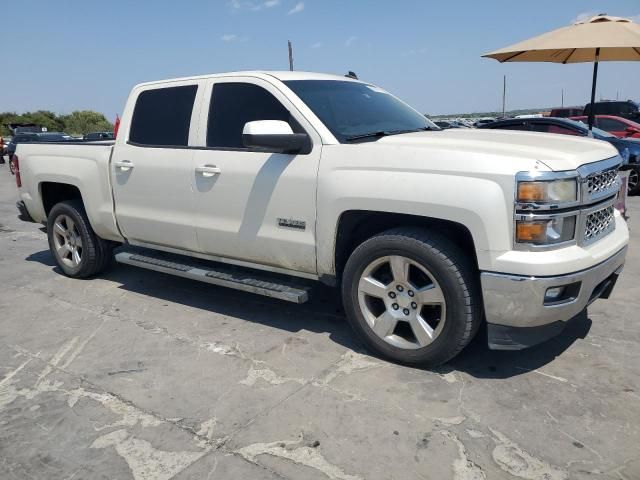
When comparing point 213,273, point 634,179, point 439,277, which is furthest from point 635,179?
point 213,273

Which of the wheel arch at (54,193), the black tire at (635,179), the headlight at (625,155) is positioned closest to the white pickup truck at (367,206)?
the wheel arch at (54,193)

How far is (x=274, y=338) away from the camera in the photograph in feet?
13.0

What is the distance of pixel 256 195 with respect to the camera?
12.6 ft

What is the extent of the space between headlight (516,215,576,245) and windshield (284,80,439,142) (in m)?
1.32

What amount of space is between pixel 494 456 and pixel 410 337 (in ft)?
3.55

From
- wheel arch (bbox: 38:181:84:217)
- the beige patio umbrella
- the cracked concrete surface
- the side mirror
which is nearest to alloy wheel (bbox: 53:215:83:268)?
wheel arch (bbox: 38:181:84:217)

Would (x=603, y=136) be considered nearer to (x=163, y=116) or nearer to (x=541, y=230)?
(x=541, y=230)

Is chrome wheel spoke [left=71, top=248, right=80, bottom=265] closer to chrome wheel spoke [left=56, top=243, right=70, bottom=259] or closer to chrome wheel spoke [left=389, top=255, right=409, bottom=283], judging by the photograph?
chrome wheel spoke [left=56, top=243, right=70, bottom=259]

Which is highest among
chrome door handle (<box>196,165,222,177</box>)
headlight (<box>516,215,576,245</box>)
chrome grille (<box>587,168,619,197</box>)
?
chrome door handle (<box>196,165,222,177</box>)

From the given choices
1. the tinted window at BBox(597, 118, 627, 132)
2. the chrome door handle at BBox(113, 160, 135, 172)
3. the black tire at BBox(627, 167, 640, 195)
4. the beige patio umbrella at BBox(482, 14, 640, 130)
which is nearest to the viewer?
the chrome door handle at BBox(113, 160, 135, 172)

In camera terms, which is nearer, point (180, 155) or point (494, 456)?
point (494, 456)

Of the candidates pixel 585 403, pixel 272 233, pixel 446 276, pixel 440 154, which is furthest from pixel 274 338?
pixel 585 403

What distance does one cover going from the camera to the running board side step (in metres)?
3.80

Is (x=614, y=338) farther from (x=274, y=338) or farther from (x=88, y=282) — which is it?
(x=88, y=282)
